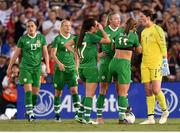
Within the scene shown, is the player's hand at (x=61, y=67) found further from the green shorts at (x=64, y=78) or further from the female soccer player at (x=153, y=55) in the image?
the female soccer player at (x=153, y=55)

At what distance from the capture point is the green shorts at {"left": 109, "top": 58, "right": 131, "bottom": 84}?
16219mm

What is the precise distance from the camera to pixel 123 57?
639 inches

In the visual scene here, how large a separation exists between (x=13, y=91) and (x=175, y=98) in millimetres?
4361

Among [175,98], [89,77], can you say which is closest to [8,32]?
[175,98]

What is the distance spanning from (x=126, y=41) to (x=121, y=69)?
0.61 m

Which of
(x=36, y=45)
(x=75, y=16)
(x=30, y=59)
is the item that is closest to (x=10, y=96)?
(x=30, y=59)

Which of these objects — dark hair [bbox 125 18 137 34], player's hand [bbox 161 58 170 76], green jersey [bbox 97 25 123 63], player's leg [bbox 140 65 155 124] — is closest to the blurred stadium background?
green jersey [bbox 97 25 123 63]

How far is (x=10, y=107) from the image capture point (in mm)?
20516

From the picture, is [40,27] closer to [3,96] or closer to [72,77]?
[3,96]

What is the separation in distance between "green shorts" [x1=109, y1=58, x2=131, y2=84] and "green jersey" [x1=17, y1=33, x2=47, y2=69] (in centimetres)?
234

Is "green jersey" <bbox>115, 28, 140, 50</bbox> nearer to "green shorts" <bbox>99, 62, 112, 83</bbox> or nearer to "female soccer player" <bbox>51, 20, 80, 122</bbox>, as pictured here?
"green shorts" <bbox>99, 62, 112, 83</bbox>

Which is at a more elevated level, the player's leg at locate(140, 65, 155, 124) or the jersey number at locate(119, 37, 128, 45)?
the jersey number at locate(119, 37, 128, 45)

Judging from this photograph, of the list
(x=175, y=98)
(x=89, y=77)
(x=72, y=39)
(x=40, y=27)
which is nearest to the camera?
(x=89, y=77)

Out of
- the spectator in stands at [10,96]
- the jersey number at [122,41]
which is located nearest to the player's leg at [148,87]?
the jersey number at [122,41]
